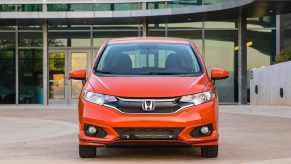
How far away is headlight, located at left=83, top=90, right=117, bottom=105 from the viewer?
8.45m

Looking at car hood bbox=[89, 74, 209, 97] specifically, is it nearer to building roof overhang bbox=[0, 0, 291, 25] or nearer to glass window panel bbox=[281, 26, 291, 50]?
building roof overhang bbox=[0, 0, 291, 25]

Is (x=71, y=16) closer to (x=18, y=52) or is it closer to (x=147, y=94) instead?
(x=18, y=52)

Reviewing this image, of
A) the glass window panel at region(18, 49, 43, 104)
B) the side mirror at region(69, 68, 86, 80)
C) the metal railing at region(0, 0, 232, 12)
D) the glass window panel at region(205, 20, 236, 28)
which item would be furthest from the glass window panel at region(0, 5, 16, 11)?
the side mirror at region(69, 68, 86, 80)

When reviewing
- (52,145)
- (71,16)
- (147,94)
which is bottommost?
(52,145)

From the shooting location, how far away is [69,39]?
34.0m

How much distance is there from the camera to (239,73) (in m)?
31.6

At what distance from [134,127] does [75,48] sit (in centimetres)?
2610

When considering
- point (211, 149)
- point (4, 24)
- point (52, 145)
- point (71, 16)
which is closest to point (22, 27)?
point (4, 24)

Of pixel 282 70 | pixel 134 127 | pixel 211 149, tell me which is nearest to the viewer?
pixel 134 127

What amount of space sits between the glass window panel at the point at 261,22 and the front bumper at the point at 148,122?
24583mm

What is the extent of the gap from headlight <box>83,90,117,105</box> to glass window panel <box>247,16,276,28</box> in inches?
973

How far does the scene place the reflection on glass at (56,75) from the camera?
1330 inches

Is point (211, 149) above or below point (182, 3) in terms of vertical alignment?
below

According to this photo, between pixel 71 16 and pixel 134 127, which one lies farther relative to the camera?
pixel 71 16
